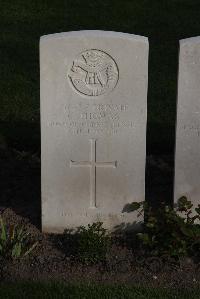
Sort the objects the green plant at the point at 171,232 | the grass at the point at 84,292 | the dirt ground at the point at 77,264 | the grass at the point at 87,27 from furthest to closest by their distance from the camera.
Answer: the grass at the point at 87,27
the green plant at the point at 171,232
the dirt ground at the point at 77,264
the grass at the point at 84,292

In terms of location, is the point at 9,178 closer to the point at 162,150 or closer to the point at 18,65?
the point at 162,150

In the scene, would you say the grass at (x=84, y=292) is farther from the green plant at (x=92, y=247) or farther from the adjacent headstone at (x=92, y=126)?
the adjacent headstone at (x=92, y=126)

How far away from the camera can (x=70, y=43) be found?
6.04 meters

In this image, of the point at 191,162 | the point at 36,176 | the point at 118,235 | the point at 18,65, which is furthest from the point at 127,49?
the point at 18,65

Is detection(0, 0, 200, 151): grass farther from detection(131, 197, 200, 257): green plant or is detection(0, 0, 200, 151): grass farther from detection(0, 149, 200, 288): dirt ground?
detection(131, 197, 200, 257): green plant

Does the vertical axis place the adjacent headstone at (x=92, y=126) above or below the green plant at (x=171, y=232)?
above

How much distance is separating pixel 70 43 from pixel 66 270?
1.92 m

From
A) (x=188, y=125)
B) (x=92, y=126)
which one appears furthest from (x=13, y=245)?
(x=188, y=125)

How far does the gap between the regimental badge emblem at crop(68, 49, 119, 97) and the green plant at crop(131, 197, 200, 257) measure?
1097mm

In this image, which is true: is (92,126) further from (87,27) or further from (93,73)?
(87,27)

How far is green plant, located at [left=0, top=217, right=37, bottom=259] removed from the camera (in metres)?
6.06

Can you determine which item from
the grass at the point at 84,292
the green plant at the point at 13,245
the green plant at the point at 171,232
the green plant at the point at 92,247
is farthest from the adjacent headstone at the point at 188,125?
the green plant at the point at 13,245

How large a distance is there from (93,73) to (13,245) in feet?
5.37

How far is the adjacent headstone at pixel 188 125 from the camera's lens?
6.06 metres
